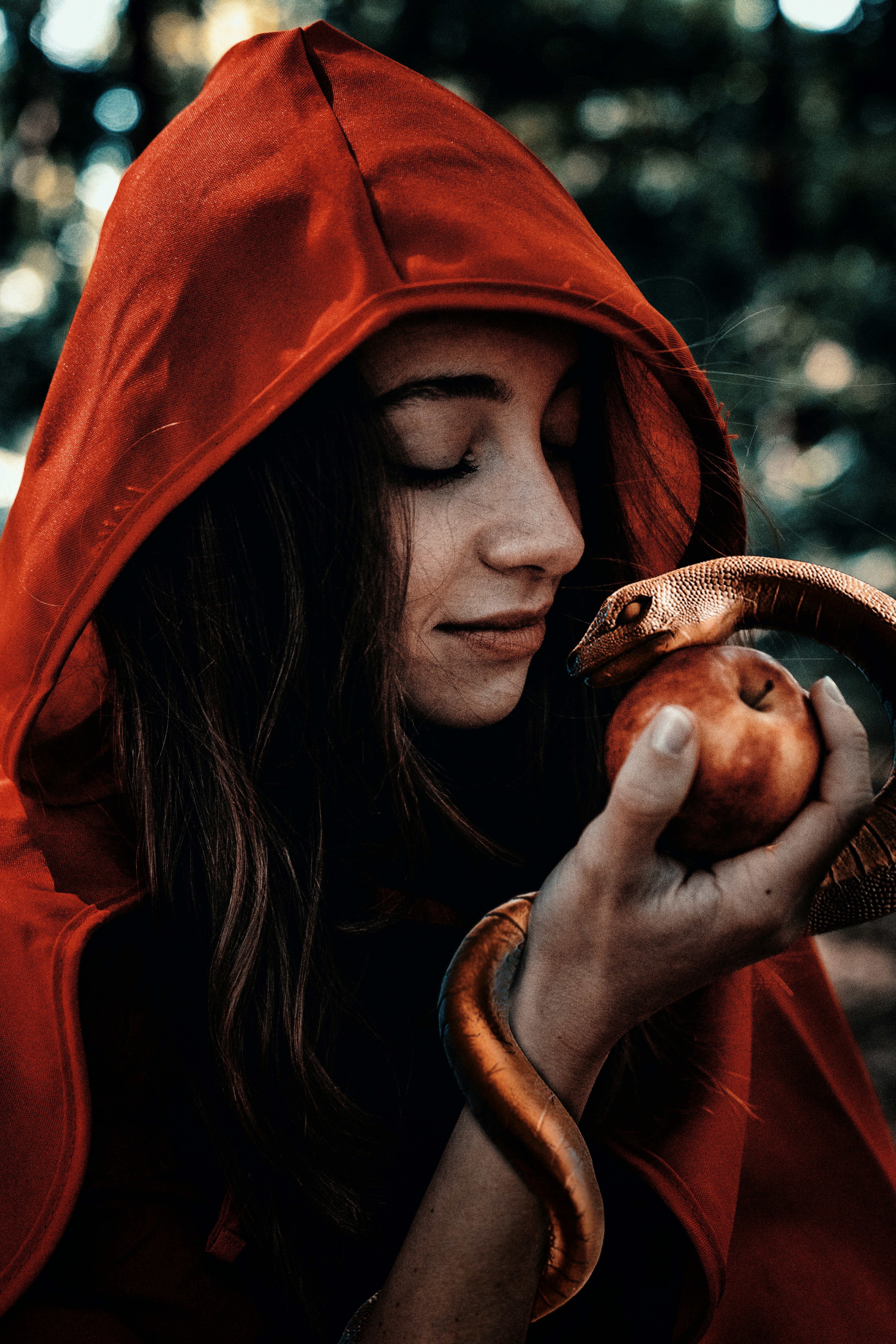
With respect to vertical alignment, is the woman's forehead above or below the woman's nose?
above

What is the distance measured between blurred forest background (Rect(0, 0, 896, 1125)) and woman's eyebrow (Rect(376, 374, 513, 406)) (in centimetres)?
316

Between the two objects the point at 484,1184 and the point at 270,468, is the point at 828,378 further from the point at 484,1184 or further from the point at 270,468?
the point at 484,1184

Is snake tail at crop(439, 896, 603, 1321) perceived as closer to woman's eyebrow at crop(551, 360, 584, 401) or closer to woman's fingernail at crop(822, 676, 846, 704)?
woman's fingernail at crop(822, 676, 846, 704)

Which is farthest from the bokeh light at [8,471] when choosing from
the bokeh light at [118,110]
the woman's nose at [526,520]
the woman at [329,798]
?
the woman's nose at [526,520]

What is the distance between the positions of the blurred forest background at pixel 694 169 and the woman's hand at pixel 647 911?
131 inches

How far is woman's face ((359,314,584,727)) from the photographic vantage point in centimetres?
109

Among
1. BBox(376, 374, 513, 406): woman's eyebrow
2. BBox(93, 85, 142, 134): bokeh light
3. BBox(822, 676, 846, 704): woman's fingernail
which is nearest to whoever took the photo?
BBox(822, 676, 846, 704): woman's fingernail

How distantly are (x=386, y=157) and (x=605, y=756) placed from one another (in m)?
0.83

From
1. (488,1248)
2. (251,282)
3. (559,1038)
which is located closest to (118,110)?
(251,282)

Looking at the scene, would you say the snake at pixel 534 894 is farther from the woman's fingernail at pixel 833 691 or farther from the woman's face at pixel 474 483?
the woman's face at pixel 474 483

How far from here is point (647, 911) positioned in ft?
3.05

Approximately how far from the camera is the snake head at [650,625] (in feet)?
3.00

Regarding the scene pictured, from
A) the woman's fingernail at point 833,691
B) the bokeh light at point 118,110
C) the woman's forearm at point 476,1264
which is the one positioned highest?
the bokeh light at point 118,110

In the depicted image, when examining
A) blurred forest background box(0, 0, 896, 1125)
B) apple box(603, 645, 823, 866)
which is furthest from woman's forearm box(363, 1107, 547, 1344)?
blurred forest background box(0, 0, 896, 1125)
